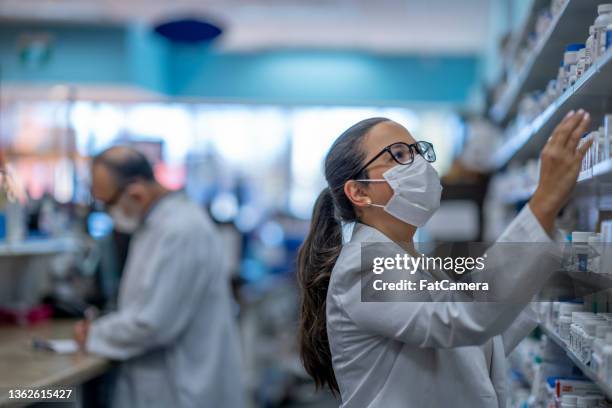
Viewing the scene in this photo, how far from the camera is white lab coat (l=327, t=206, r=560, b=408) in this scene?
142cm

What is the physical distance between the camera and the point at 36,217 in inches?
174

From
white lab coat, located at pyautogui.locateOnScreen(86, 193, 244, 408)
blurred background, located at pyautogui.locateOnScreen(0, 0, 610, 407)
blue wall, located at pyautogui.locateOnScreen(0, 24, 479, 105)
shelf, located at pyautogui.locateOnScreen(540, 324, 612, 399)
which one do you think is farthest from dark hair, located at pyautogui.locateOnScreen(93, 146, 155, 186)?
blue wall, located at pyautogui.locateOnScreen(0, 24, 479, 105)

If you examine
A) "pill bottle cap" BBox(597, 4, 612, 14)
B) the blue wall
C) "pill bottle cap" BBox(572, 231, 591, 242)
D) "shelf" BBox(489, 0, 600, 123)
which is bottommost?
"pill bottle cap" BBox(572, 231, 591, 242)

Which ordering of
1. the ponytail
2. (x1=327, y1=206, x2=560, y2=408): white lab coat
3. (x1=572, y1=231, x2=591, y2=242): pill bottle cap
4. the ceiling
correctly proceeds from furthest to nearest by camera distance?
the ceiling < the ponytail < (x1=572, y1=231, x2=591, y2=242): pill bottle cap < (x1=327, y1=206, x2=560, y2=408): white lab coat

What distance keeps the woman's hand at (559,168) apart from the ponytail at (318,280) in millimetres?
538

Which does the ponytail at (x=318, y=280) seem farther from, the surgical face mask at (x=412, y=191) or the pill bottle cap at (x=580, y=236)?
the pill bottle cap at (x=580, y=236)

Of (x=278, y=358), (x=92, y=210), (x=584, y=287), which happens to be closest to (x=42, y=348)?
(x=92, y=210)

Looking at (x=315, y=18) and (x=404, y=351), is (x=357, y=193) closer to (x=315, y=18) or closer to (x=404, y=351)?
(x=404, y=351)

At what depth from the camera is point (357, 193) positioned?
1640 millimetres

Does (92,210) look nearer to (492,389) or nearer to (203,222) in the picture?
(203,222)

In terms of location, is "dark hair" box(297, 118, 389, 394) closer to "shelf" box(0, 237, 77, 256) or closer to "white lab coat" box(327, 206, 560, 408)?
"white lab coat" box(327, 206, 560, 408)

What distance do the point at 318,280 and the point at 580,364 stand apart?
0.60 metres

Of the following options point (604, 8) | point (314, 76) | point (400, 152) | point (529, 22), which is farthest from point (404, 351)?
point (314, 76)

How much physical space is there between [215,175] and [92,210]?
9.32 feet
